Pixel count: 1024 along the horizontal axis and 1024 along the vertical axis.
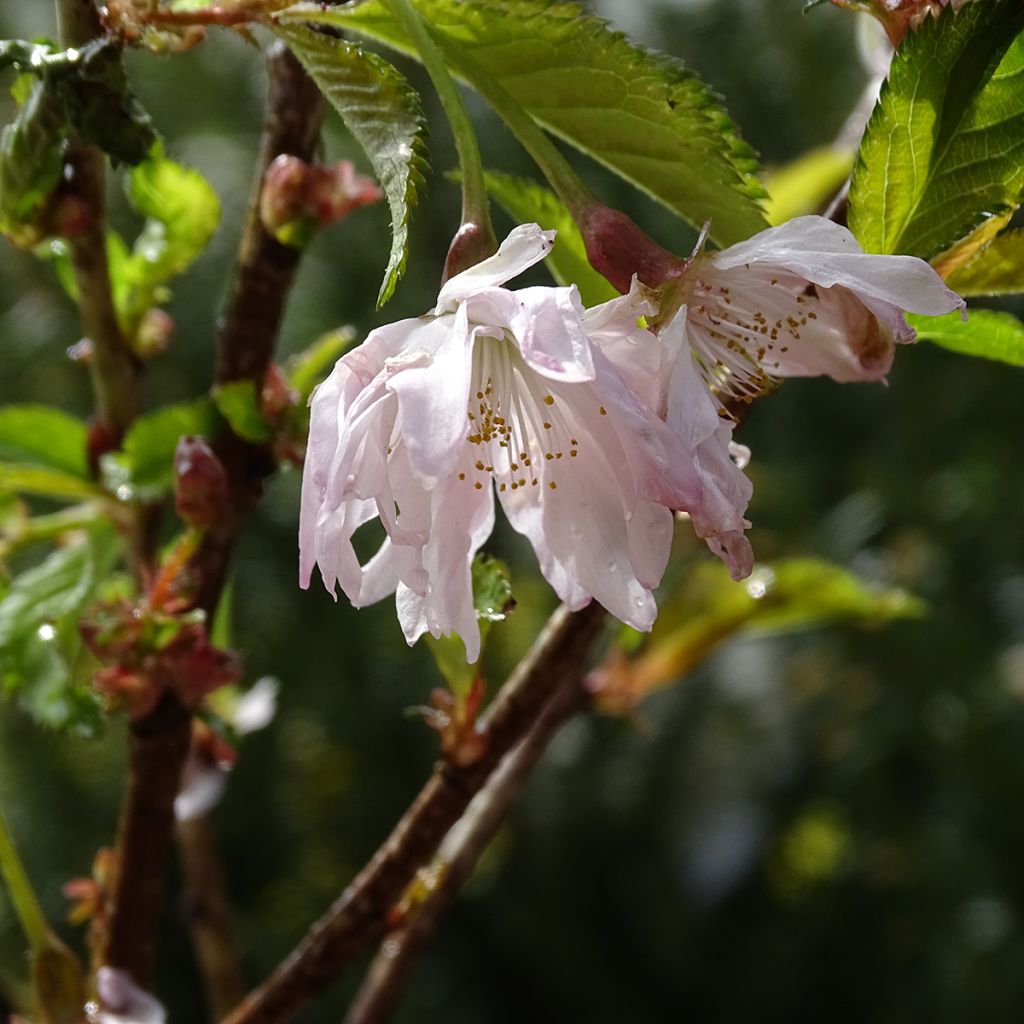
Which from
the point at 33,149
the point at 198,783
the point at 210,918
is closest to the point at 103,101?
the point at 33,149

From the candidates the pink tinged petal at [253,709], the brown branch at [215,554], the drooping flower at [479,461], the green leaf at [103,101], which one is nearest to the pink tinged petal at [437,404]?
the drooping flower at [479,461]

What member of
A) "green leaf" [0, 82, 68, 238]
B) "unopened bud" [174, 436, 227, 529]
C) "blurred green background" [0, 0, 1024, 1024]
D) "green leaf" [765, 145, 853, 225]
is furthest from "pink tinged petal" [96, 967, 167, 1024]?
"blurred green background" [0, 0, 1024, 1024]

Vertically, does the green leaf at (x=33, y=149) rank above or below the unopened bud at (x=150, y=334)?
above

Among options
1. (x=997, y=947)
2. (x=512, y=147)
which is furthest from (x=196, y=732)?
(x=512, y=147)

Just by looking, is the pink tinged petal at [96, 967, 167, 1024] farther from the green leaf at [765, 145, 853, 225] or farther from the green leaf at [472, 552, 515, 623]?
the green leaf at [765, 145, 853, 225]

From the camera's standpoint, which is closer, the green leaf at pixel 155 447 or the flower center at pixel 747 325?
the flower center at pixel 747 325

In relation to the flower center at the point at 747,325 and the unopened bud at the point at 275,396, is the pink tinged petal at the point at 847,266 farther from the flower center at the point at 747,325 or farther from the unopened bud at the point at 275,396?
the unopened bud at the point at 275,396

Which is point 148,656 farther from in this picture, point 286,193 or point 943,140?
point 943,140
